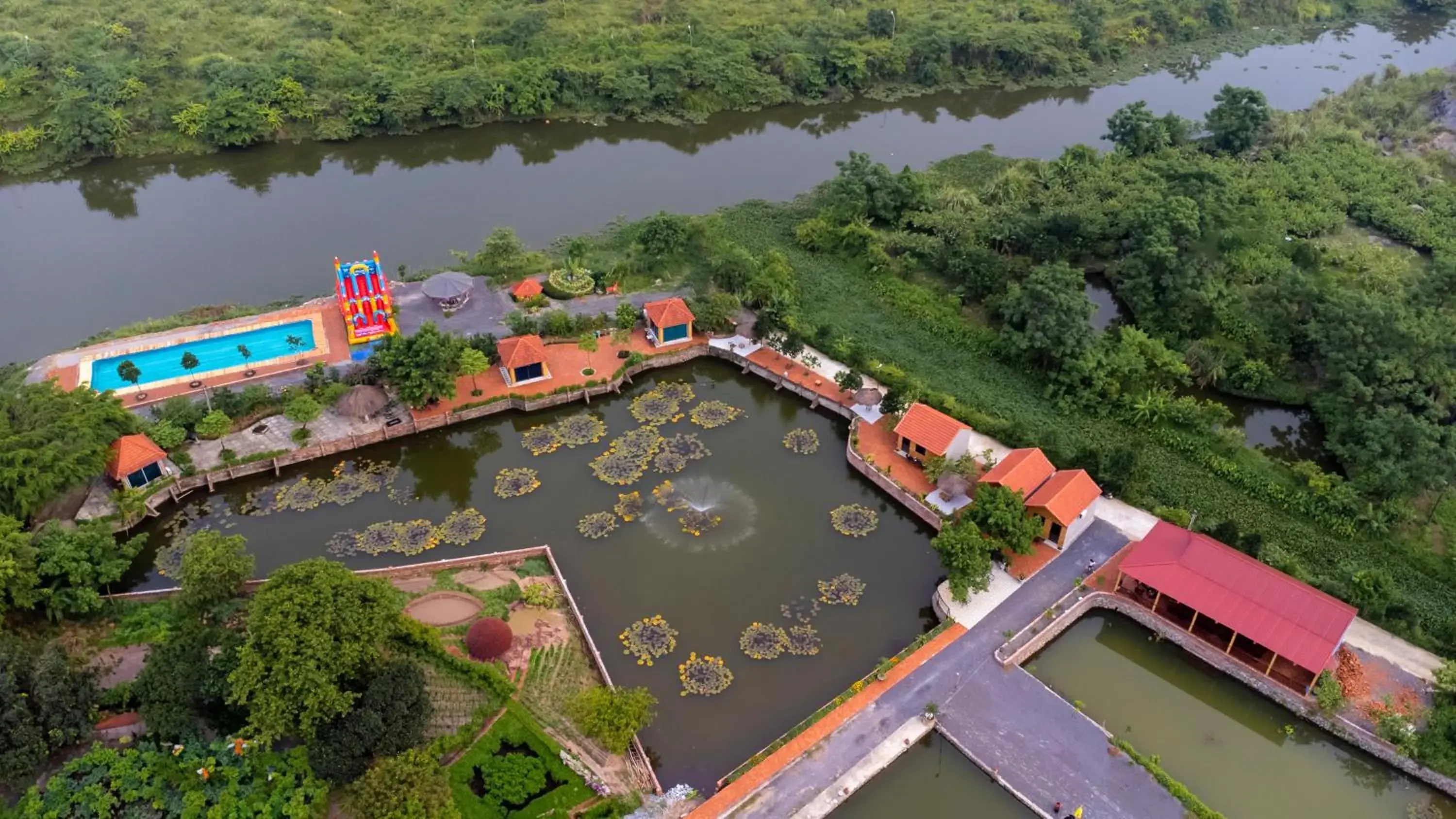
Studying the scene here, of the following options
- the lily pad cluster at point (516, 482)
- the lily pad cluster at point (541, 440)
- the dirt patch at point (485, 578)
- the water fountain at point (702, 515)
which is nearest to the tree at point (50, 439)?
the dirt patch at point (485, 578)

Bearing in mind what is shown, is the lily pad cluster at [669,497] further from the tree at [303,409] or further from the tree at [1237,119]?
the tree at [1237,119]

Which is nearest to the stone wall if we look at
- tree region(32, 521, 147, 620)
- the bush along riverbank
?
tree region(32, 521, 147, 620)

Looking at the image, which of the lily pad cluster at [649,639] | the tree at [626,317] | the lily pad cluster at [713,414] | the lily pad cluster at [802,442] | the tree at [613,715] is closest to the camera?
the tree at [613,715]

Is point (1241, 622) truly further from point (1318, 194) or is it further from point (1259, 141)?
point (1259, 141)

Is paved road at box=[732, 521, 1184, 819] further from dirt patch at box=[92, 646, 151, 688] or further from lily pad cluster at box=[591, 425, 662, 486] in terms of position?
dirt patch at box=[92, 646, 151, 688]

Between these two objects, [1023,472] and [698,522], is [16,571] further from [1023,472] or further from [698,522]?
[1023,472]

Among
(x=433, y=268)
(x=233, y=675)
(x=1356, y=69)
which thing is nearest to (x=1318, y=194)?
(x=1356, y=69)
